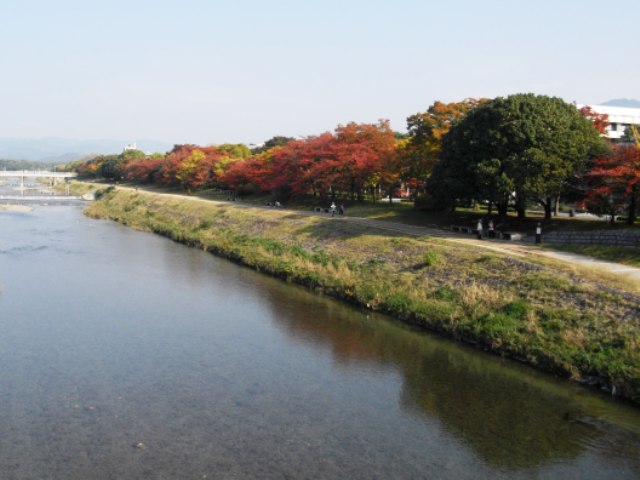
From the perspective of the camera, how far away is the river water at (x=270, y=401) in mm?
12398

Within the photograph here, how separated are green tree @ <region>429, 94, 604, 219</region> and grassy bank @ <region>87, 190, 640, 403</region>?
13.1ft

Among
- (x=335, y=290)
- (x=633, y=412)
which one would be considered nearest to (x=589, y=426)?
(x=633, y=412)

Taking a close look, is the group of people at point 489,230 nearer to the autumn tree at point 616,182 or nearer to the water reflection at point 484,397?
the autumn tree at point 616,182

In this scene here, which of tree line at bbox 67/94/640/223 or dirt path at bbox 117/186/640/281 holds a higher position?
tree line at bbox 67/94/640/223

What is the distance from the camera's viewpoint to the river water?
12398 mm

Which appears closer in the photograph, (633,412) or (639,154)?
(633,412)

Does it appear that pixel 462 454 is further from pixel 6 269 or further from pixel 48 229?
pixel 48 229

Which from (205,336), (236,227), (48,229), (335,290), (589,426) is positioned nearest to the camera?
(589,426)

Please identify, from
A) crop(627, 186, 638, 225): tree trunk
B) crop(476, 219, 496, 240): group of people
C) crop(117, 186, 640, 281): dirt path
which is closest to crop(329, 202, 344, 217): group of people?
crop(117, 186, 640, 281): dirt path

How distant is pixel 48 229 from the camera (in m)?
51.5

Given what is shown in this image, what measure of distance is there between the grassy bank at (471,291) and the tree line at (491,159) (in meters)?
4.42

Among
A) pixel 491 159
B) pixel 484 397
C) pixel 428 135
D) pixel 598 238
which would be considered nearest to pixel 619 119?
pixel 428 135

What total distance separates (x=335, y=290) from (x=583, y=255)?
10.7 metres

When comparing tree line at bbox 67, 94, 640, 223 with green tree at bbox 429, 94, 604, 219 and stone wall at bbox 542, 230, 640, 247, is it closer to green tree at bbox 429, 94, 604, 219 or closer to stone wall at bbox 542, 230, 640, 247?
green tree at bbox 429, 94, 604, 219
